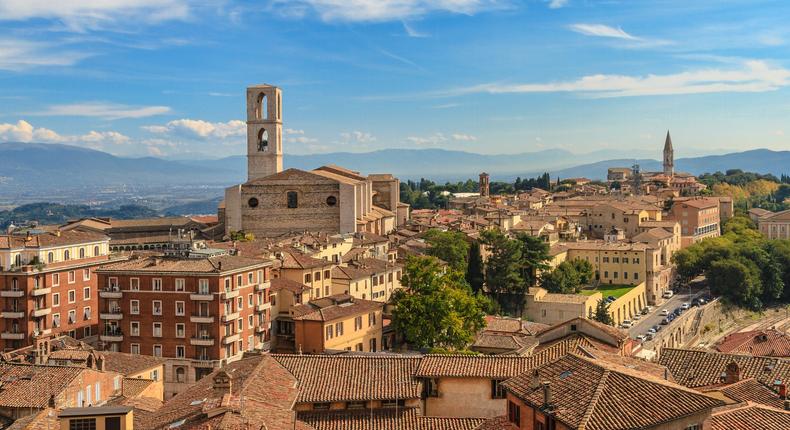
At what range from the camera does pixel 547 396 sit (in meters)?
15.0

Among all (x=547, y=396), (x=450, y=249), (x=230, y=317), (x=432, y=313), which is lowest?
(x=432, y=313)

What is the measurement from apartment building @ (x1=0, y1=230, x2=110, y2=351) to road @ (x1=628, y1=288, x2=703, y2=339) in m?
31.2

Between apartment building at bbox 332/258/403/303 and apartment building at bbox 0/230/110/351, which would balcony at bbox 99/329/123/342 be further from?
apartment building at bbox 332/258/403/303

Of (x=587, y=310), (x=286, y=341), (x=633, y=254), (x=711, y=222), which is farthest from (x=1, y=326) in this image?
(x=711, y=222)

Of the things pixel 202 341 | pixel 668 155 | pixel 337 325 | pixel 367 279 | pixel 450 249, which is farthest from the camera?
pixel 668 155

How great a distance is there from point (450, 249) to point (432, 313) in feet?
57.3

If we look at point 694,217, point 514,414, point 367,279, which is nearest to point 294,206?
point 367,279

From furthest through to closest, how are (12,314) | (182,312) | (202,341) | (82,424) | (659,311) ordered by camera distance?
1. (659,311)
2. (12,314)
3. (182,312)
4. (202,341)
5. (82,424)

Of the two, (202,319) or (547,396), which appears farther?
(202,319)

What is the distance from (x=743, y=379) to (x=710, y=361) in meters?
2.45

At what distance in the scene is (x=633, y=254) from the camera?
6525 cm

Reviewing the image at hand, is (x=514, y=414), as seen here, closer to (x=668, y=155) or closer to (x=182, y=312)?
(x=182, y=312)

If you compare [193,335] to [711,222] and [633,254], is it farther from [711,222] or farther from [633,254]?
[711,222]

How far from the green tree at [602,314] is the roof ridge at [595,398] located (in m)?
35.4
